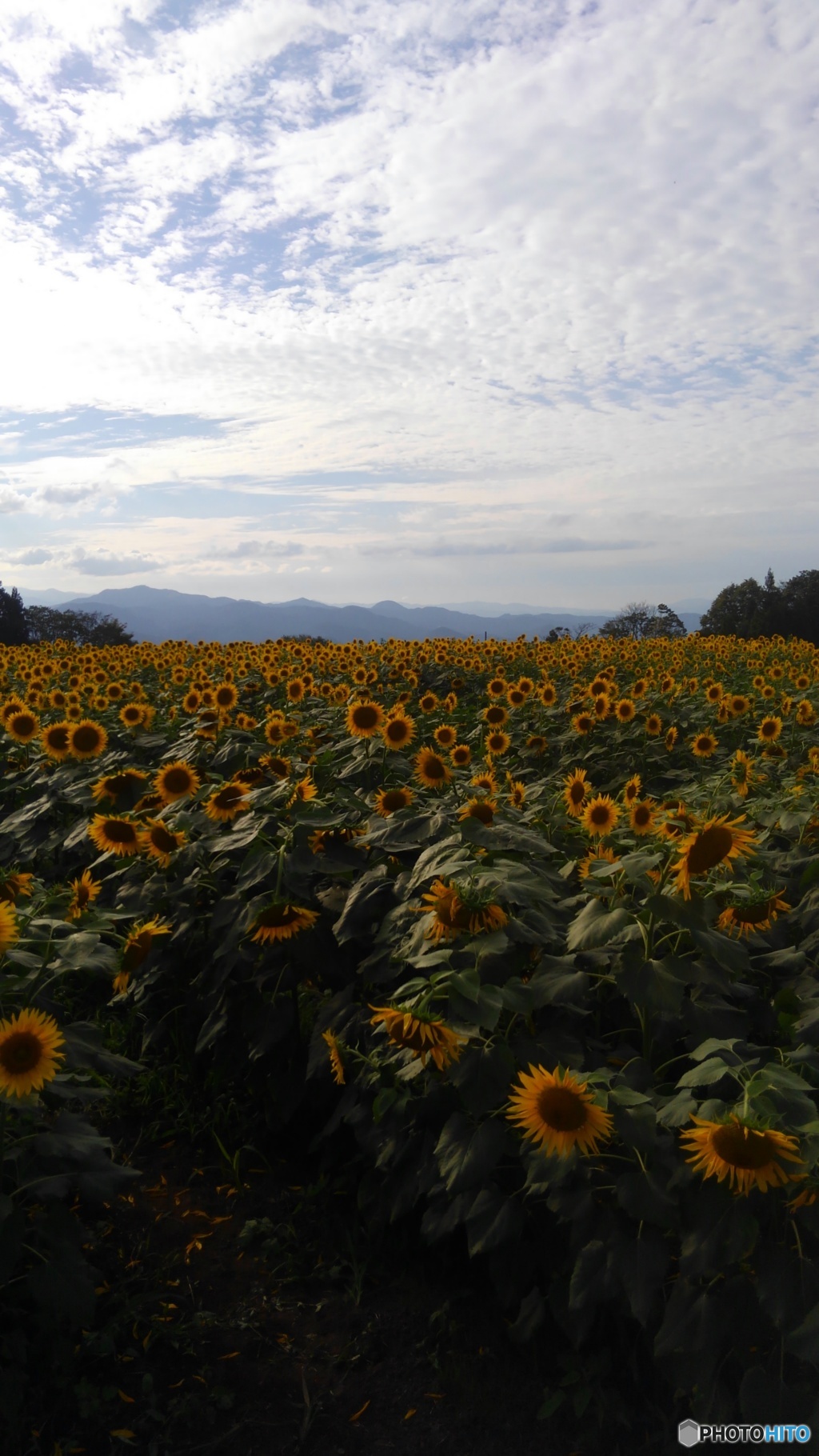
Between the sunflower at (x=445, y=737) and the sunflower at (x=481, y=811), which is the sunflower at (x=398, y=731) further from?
the sunflower at (x=481, y=811)

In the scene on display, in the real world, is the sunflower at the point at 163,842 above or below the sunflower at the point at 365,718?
below

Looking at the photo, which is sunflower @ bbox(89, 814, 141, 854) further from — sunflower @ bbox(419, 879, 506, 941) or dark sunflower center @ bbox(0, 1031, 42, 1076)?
sunflower @ bbox(419, 879, 506, 941)

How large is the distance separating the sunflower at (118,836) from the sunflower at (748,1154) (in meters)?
2.85

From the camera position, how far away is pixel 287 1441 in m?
2.64

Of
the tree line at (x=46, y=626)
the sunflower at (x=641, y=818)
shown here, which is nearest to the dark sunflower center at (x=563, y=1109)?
the sunflower at (x=641, y=818)

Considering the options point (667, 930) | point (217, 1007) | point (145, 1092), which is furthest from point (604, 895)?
point (145, 1092)

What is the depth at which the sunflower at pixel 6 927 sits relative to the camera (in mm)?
2621

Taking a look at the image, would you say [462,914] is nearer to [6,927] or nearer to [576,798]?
[6,927]

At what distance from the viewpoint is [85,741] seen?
21.1ft

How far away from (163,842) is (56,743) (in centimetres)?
278

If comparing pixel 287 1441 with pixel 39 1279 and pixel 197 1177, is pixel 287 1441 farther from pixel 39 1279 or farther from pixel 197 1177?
pixel 197 1177

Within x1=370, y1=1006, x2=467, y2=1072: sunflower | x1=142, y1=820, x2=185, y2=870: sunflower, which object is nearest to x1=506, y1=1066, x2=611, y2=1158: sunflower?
x1=370, y1=1006, x2=467, y2=1072: sunflower

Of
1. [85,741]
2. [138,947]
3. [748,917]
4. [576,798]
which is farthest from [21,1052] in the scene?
[85,741]

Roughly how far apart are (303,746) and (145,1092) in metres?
2.25
